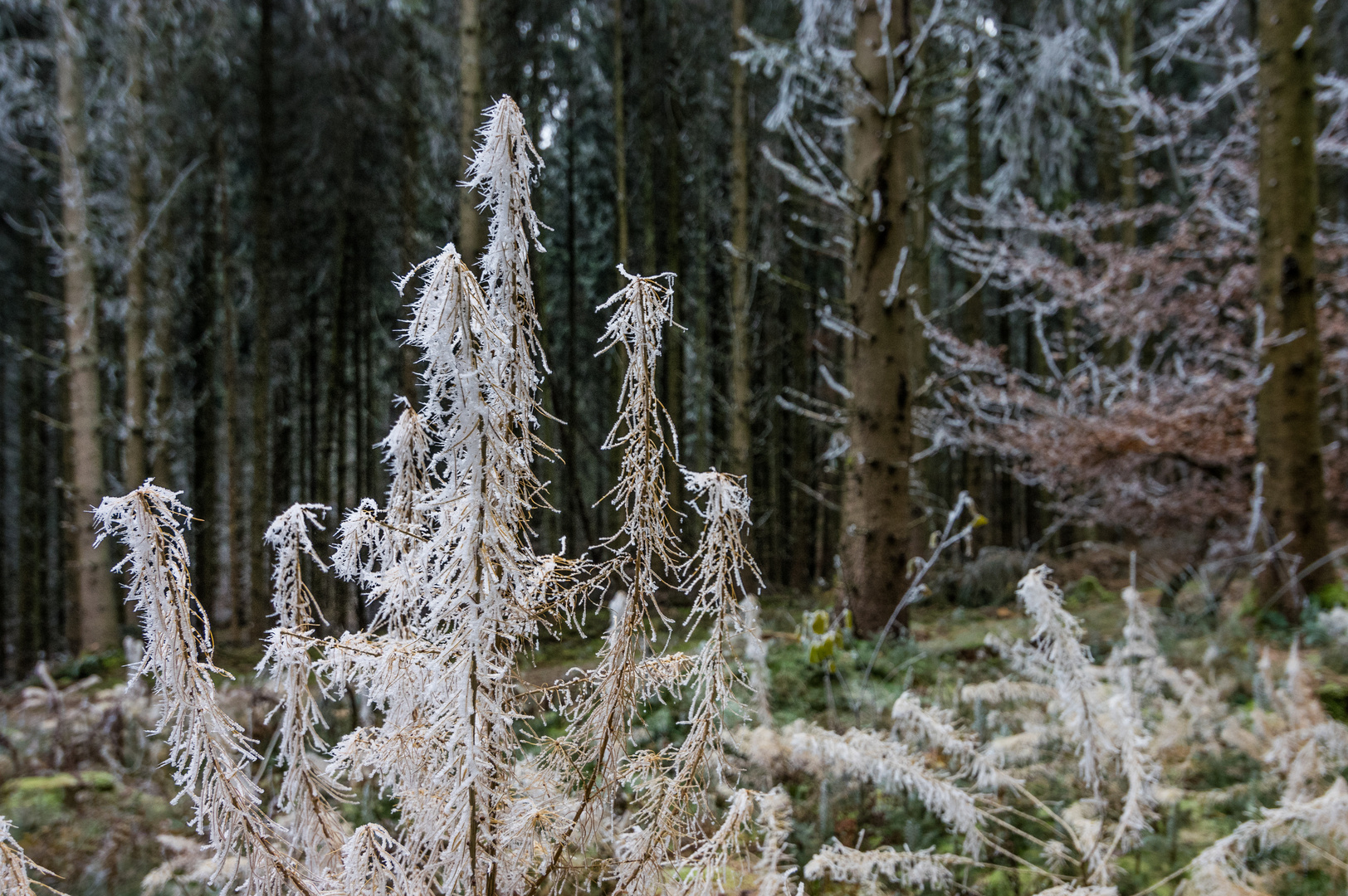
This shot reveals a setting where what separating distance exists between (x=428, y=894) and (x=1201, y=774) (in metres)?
3.48

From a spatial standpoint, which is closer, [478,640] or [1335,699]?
[478,640]

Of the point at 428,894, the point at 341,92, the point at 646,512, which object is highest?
the point at 341,92

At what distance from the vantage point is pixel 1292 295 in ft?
18.2

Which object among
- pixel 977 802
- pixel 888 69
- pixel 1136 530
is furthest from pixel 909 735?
pixel 1136 530

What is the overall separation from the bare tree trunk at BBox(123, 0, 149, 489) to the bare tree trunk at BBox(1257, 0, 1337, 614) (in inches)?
395

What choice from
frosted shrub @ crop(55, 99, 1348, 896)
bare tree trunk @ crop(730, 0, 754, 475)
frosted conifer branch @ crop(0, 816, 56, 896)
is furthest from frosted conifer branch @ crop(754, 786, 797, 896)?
bare tree trunk @ crop(730, 0, 754, 475)

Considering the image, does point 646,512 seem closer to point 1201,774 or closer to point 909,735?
point 909,735

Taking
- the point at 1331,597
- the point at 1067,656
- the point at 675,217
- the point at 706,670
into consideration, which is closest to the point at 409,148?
the point at 675,217

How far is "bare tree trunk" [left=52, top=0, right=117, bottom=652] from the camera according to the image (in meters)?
7.59

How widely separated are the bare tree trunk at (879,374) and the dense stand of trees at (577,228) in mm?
23

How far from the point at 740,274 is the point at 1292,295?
5344mm

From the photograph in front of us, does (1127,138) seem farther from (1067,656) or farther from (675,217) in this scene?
(1067,656)

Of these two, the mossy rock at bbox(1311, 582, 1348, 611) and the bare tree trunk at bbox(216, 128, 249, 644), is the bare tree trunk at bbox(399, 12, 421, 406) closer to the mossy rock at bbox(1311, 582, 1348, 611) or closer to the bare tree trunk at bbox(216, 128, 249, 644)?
the bare tree trunk at bbox(216, 128, 249, 644)

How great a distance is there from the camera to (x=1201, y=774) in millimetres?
3234
